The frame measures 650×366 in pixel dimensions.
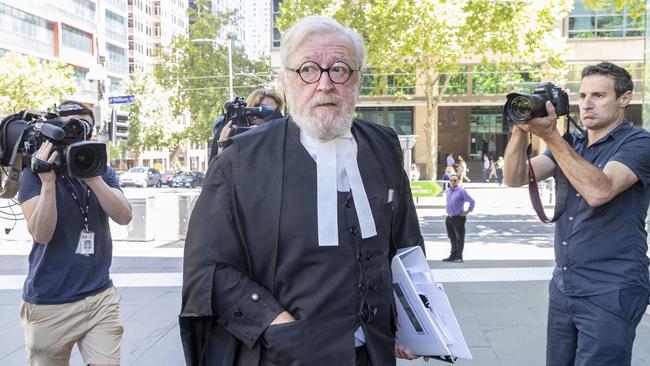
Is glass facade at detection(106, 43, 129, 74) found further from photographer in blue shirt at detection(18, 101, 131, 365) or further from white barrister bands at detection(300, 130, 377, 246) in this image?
white barrister bands at detection(300, 130, 377, 246)

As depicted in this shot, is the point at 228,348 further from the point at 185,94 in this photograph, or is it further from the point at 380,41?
the point at 185,94

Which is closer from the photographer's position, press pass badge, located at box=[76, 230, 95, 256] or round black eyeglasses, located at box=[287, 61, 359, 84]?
round black eyeglasses, located at box=[287, 61, 359, 84]

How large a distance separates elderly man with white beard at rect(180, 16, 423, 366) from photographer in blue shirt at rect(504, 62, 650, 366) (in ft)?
3.28

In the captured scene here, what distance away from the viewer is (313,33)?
203cm

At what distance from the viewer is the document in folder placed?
2.08 meters

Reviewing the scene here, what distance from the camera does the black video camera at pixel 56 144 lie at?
294 centimetres

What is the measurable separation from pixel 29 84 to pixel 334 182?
104 ft

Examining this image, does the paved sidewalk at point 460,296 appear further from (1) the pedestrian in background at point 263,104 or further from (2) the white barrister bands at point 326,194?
(2) the white barrister bands at point 326,194

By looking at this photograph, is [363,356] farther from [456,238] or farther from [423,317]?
[456,238]

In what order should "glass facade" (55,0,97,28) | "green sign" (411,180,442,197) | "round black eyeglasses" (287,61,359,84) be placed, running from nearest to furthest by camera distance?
"round black eyeglasses" (287,61,359,84) → "green sign" (411,180,442,197) → "glass facade" (55,0,97,28)

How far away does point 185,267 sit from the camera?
6.43 ft

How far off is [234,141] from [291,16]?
75.8 feet

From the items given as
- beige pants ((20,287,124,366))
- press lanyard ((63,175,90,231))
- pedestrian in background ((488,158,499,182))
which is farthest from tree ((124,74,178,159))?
beige pants ((20,287,124,366))

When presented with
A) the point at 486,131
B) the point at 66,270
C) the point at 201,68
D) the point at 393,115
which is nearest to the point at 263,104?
the point at 66,270
